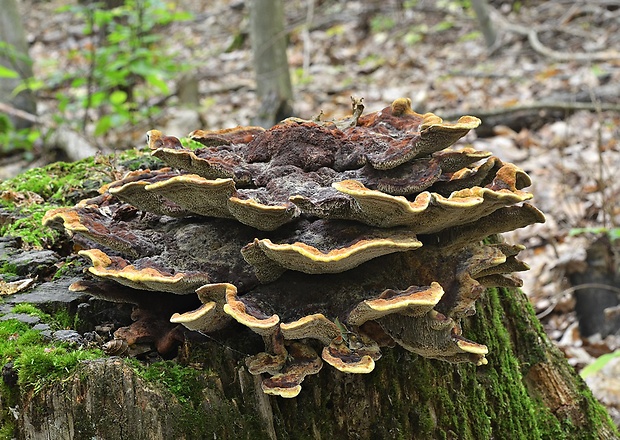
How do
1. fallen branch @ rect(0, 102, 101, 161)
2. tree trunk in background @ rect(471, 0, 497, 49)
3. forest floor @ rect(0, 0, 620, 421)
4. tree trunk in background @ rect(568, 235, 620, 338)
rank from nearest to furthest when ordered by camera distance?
1. tree trunk in background @ rect(568, 235, 620, 338)
2. forest floor @ rect(0, 0, 620, 421)
3. fallen branch @ rect(0, 102, 101, 161)
4. tree trunk in background @ rect(471, 0, 497, 49)

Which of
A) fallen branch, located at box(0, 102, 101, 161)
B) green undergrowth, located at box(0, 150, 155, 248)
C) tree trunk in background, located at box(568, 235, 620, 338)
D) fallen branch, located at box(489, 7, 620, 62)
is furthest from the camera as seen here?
fallen branch, located at box(489, 7, 620, 62)

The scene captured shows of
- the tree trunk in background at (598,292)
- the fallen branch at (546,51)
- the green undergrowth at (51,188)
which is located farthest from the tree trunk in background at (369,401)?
the fallen branch at (546,51)

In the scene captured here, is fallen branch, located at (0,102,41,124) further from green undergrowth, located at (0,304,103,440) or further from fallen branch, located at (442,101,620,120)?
green undergrowth, located at (0,304,103,440)

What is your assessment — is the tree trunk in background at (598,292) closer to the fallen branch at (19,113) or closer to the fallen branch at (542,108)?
the fallen branch at (542,108)

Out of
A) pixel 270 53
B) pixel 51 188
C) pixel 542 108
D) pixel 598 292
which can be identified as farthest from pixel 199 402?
pixel 542 108

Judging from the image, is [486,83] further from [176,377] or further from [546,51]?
[176,377]

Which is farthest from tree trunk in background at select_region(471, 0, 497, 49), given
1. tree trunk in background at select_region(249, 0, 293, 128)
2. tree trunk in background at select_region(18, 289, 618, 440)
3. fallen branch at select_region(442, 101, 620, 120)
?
tree trunk in background at select_region(18, 289, 618, 440)
